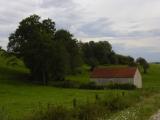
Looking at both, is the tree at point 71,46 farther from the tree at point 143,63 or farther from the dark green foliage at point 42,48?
the tree at point 143,63

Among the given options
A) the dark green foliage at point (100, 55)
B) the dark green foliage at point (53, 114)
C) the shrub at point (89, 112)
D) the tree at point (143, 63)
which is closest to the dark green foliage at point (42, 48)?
the dark green foliage at point (100, 55)

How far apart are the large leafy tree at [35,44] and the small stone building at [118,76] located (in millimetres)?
16496

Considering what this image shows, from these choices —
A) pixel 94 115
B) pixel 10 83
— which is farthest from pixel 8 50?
pixel 94 115

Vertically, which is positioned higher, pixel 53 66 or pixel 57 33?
pixel 57 33

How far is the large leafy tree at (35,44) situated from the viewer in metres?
84.4

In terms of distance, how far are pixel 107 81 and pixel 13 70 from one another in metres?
20.8

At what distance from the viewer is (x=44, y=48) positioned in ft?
277

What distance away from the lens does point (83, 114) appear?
Result: 2664 cm

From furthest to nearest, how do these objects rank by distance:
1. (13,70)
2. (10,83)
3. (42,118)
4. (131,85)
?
(13,70), (131,85), (10,83), (42,118)

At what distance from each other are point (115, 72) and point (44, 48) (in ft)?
79.3

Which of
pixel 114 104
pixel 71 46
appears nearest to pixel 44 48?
pixel 71 46

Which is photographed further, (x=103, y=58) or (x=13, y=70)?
(x=103, y=58)

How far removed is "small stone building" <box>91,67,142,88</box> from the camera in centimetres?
9924

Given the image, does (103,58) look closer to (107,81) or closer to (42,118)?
(107,81)
